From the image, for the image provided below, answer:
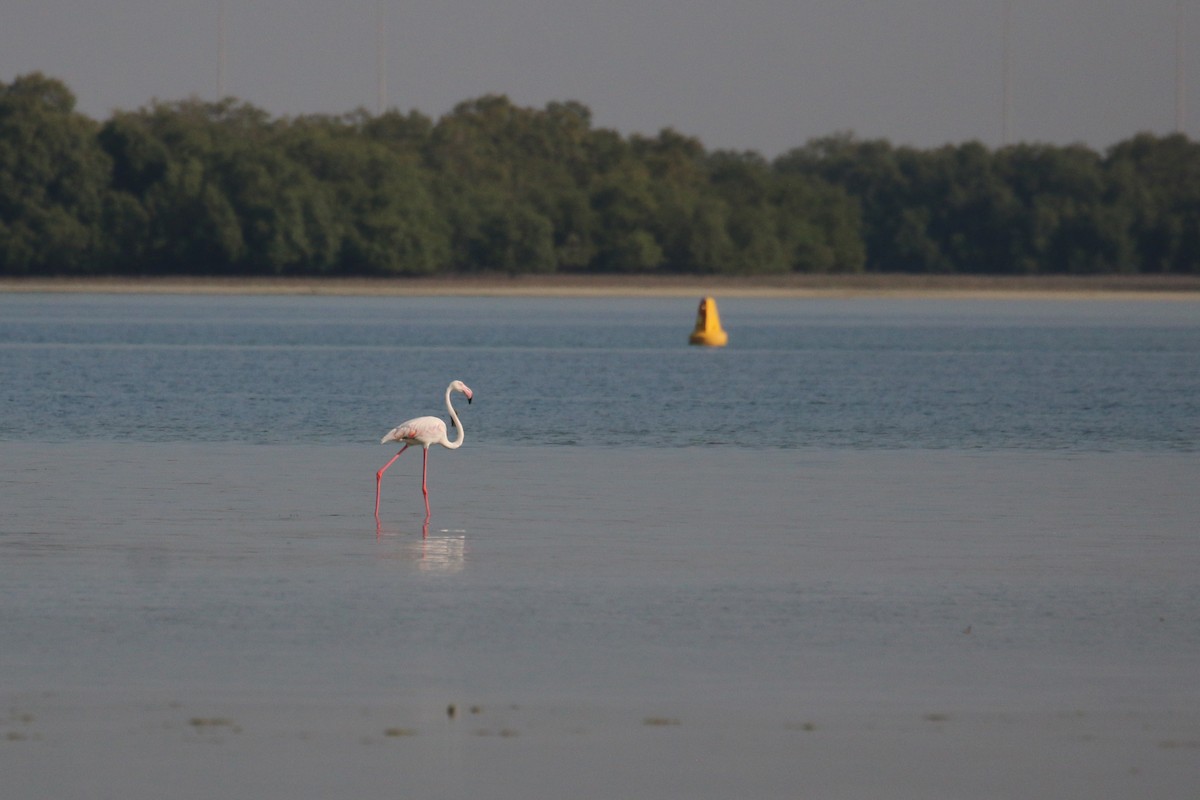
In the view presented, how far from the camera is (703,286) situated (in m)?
143

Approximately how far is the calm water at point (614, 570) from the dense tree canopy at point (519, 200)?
96802mm

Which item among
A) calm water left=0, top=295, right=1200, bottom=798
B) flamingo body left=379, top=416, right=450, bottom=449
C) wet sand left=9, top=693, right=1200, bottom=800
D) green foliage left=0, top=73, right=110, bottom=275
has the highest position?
green foliage left=0, top=73, right=110, bottom=275

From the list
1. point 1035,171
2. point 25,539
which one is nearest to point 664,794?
point 25,539

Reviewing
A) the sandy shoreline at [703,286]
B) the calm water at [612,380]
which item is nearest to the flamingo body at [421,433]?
the calm water at [612,380]

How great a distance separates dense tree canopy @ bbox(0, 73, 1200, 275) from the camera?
12875 centimetres

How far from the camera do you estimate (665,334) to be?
73125 millimetres

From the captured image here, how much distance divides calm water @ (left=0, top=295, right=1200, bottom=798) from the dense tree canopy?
9680 centimetres

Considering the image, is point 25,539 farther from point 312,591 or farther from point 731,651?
point 731,651

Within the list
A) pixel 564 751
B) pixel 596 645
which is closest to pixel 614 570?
pixel 596 645

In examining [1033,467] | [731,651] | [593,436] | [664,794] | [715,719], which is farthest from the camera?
[593,436]

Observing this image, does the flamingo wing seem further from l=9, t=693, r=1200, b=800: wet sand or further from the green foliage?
the green foliage

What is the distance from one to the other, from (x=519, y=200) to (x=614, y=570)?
134 m

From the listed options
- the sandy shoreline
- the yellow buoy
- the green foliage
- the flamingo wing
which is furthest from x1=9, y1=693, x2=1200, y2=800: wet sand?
the sandy shoreline

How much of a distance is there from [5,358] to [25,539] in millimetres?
35038
